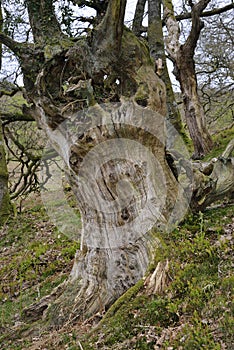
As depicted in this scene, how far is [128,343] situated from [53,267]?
3.54 meters

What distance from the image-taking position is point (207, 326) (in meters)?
2.82

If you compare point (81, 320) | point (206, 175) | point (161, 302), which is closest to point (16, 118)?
point (206, 175)

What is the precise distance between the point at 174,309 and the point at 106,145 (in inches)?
81.3

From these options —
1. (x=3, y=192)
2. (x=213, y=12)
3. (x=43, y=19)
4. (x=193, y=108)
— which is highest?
(x=213, y=12)

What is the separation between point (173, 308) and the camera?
3199mm

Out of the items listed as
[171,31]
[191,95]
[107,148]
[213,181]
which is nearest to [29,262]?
[107,148]

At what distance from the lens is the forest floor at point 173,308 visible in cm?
293

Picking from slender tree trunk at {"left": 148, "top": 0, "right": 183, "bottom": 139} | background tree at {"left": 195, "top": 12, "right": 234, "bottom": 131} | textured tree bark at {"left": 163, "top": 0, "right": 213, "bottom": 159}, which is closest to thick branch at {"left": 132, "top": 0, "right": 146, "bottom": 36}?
slender tree trunk at {"left": 148, "top": 0, "right": 183, "bottom": 139}

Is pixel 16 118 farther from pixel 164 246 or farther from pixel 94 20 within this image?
pixel 164 246

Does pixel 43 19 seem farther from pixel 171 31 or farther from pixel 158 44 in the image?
pixel 171 31

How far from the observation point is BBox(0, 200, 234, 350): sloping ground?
293 centimetres

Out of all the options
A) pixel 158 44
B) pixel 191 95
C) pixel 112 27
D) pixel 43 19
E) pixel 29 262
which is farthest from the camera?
Result: pixel 191 95

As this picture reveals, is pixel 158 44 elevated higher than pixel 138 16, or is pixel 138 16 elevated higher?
pixel 138 16

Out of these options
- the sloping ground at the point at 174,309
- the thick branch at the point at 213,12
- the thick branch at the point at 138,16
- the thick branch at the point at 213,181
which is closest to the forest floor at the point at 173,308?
the sloping ground at the point at 174,309
